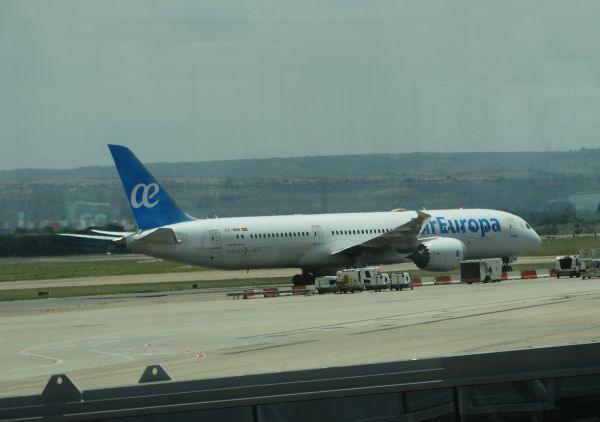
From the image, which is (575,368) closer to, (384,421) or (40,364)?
(384,421)

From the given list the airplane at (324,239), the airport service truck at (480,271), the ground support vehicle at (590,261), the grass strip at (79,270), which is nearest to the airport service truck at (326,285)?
the airport service truck at (480,271)

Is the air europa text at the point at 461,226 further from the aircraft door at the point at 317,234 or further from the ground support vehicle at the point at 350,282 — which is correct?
the ground support vehicle at the point at 350,282

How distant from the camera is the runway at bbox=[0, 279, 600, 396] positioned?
1020cm

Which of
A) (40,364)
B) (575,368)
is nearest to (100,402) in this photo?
(575,368)

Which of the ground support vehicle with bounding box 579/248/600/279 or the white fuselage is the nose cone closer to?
the white fuselage

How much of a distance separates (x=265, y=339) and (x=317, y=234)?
39.6 m

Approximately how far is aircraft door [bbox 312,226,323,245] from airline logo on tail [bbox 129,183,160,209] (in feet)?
33.7

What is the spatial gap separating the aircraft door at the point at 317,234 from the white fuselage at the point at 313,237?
0.09ft

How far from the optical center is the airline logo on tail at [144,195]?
44.8 meters

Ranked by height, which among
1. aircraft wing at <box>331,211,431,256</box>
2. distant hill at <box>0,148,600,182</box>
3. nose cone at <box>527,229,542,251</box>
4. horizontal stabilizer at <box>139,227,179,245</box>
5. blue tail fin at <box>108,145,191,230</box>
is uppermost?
blue tail fin at <box>108,145,191,230</box>

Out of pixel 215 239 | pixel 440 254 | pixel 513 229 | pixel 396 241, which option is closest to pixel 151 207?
pixel 215 239

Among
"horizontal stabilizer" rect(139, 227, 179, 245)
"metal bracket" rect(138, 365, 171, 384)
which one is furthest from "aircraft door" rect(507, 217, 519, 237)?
"metal bracket" rect(138, 365, 171, 384)

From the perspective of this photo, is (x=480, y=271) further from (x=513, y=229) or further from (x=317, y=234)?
(x=513, y=229)

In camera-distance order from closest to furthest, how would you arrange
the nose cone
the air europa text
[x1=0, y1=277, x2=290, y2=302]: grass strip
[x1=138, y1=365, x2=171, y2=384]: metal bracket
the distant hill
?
[x1=138, y1=365, x2=171, y2=384]: metal bracket
the distant hill
[x1=0, y1=277, x2=290, y2=302]: grass strip
the air europa text
the nose cone
